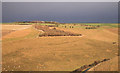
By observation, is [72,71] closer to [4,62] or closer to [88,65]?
[88,65]

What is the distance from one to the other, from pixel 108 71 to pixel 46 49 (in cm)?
289

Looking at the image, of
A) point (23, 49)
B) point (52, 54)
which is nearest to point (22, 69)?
point (52, 54)

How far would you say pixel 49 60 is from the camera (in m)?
4.20

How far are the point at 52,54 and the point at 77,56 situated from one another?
1.05 m

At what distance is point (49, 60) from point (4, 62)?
1.57 meters

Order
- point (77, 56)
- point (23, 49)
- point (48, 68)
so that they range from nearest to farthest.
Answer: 1. point (48, 68)
2. point (77, 56)
3. point (23, 49)

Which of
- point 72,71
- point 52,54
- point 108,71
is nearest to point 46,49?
point 52,54

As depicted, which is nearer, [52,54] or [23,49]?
[52,54]

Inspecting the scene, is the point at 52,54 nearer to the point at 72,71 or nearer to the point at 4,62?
the point at 72,71

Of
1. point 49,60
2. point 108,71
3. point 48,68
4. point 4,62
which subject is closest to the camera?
point 108,71

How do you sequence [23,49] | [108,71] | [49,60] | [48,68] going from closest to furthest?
[108,71], [48,68], [49,60], [23,49]

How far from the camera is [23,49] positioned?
520 cm

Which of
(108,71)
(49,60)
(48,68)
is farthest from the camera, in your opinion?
(49,60)

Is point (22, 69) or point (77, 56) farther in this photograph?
point (77, 56)
